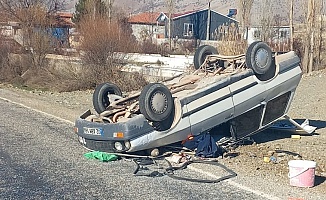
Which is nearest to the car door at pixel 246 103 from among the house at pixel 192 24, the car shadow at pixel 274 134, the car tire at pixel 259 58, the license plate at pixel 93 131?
the car tire at pixel 259 58

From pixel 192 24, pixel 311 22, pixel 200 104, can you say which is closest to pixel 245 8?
pixel 311 22

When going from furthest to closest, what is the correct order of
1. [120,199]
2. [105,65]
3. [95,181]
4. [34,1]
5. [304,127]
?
[34,1]
[105,65]
[304,127]
[95,181]
[120,199]

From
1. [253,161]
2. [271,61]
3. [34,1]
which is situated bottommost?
[253,161]

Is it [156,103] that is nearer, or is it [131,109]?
[156,103]

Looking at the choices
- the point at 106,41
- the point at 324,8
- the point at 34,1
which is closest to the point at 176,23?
the point at 34,1

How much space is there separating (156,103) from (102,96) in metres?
1.98

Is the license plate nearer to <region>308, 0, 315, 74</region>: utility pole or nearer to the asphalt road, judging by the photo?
the asphalt road

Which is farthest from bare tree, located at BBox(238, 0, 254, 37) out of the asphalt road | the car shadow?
the asphalt road

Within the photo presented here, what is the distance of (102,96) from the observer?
11445 mm

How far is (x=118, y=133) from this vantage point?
9.74 metres

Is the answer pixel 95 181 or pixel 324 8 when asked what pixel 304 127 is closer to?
pixel 95 181

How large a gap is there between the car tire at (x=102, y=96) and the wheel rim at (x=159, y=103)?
176cm

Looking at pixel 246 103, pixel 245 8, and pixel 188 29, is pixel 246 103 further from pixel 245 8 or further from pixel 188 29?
pixel 188 29

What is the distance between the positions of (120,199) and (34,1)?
108 feet
